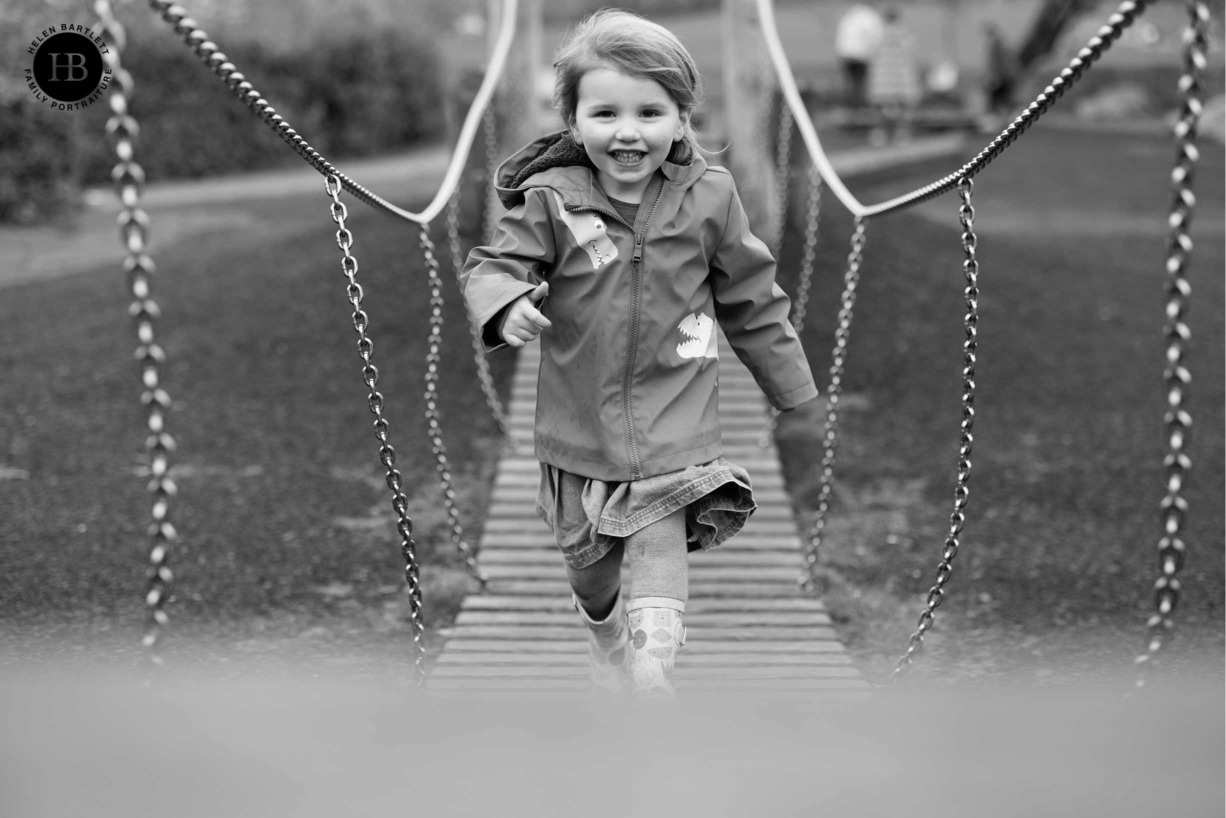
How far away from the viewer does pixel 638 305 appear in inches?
113

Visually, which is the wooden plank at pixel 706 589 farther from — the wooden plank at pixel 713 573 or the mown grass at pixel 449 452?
the mown grass at pixel 449 452

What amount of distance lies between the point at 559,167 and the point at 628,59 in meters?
0.27

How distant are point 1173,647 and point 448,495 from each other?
2.05 metres

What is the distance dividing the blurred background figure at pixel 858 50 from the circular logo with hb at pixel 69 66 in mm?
11877

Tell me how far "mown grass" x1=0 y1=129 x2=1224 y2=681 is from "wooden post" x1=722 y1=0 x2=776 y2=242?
0.54m

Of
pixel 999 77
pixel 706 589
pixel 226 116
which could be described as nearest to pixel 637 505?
pixel 706 589

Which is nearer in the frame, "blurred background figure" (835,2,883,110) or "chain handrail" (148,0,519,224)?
"chain handrail" (148,0,519,224)

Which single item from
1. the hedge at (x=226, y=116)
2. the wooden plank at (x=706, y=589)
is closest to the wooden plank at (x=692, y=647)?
the wooden plank at (x=706, y=589)

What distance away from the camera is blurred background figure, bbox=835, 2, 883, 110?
18.6 meters

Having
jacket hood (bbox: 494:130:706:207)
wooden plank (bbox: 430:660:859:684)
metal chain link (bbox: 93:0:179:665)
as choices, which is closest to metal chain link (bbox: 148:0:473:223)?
metal chain link (bbox: 93:0:179:665)

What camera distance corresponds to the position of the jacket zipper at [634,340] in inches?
113

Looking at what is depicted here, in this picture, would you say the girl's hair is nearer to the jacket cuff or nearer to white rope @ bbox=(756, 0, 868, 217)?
the jacket cuff

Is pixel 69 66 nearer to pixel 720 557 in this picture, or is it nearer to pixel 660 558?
pixel 720 557

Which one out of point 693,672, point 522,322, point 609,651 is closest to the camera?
point 522,322
